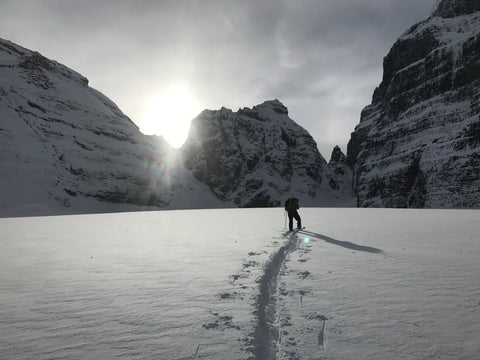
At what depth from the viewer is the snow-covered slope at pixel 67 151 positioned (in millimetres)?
72125

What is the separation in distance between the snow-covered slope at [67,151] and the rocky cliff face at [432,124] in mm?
71662

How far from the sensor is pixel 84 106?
114 metres

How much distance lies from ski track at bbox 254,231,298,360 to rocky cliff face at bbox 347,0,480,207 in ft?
285

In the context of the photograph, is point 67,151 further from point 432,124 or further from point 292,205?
point 432,124

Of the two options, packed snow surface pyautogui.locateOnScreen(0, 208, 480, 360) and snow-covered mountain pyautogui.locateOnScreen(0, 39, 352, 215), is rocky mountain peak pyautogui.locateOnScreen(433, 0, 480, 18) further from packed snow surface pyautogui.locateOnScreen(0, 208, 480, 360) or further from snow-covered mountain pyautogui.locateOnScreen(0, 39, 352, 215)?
packed snow surface pyautogui.locateOnScreen(0, 208, 480, 360)

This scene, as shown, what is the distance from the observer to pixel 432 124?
97500 mm

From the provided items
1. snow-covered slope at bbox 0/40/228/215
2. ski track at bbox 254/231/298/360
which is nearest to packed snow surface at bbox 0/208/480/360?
ski track at bbox 254/231/298/360

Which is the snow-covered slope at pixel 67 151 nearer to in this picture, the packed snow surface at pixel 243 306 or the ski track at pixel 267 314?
the packed snow surface at pixel 243 306

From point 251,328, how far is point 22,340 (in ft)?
8.94

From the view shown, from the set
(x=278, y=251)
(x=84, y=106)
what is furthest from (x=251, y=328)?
(x=84, y=106)

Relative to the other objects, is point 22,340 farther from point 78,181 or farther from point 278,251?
point 78,181

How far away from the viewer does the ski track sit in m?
3.37

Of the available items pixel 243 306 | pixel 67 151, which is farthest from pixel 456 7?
pixel 243 306

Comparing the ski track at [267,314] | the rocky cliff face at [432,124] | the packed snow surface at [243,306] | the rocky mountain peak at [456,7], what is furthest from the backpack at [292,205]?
the rocky mountain peak at [456,7]
